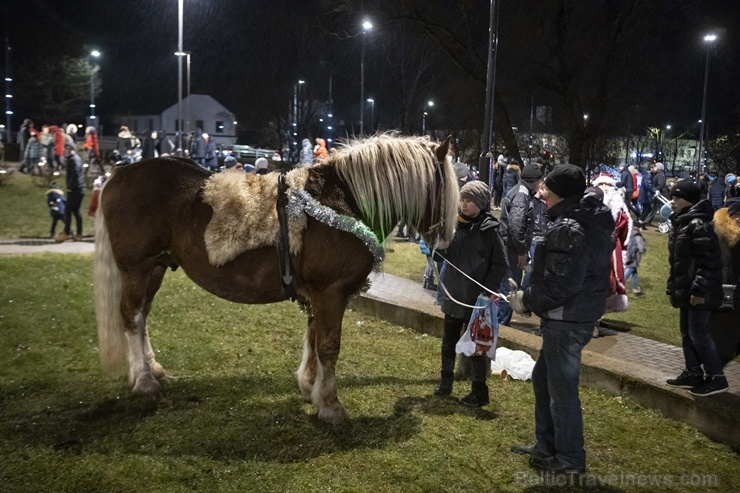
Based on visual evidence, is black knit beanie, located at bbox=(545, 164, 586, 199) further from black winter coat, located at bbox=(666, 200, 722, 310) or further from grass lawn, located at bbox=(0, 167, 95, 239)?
grass lawn, located at bbox=(0, 167, 95, 239)

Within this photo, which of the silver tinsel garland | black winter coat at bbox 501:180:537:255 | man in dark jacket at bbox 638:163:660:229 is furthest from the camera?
man in dark jacket at bbox 638:163:660:229

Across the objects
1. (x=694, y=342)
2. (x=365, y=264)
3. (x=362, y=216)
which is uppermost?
(x=362, y=216)

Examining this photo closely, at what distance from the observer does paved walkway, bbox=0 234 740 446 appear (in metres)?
5.11

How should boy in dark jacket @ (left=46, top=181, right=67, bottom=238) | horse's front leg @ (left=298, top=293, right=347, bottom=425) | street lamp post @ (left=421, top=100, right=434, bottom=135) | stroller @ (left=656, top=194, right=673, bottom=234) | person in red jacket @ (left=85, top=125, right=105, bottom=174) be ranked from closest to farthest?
horse's front leg @ (left=298, top=293, right=347, bottom=425) < stroller @ (left=656, top=194, right=673, bottom=234) < boy in dark jacket @ (left=46, top=181, right=67, bottom=238) < person in red jacket @ (left=85, top=125, right=105, bottom=174) < street lamp post @ (left=421, top=100, right=434, bottom=135)

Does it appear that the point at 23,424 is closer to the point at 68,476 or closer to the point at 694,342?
Result: the point at 68,476

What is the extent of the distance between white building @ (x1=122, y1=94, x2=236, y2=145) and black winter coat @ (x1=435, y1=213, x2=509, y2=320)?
176 feet

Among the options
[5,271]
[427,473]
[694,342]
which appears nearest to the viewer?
[427,473]

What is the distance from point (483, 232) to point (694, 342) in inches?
93.3

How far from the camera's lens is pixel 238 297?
512 cm

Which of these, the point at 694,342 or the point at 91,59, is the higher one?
the point at 91,59

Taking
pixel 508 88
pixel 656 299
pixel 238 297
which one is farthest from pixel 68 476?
pixel 508 88

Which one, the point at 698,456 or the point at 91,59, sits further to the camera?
the point at 91,59

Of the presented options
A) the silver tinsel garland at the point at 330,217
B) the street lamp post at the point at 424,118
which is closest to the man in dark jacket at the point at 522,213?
the silver tinsel garland at the point at 330,217

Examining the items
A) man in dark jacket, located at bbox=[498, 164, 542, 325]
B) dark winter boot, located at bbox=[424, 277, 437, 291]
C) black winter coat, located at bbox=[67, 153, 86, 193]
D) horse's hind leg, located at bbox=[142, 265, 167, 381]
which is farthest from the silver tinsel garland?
black winter coat, located at bbox=[67, 153, 86, 193]
